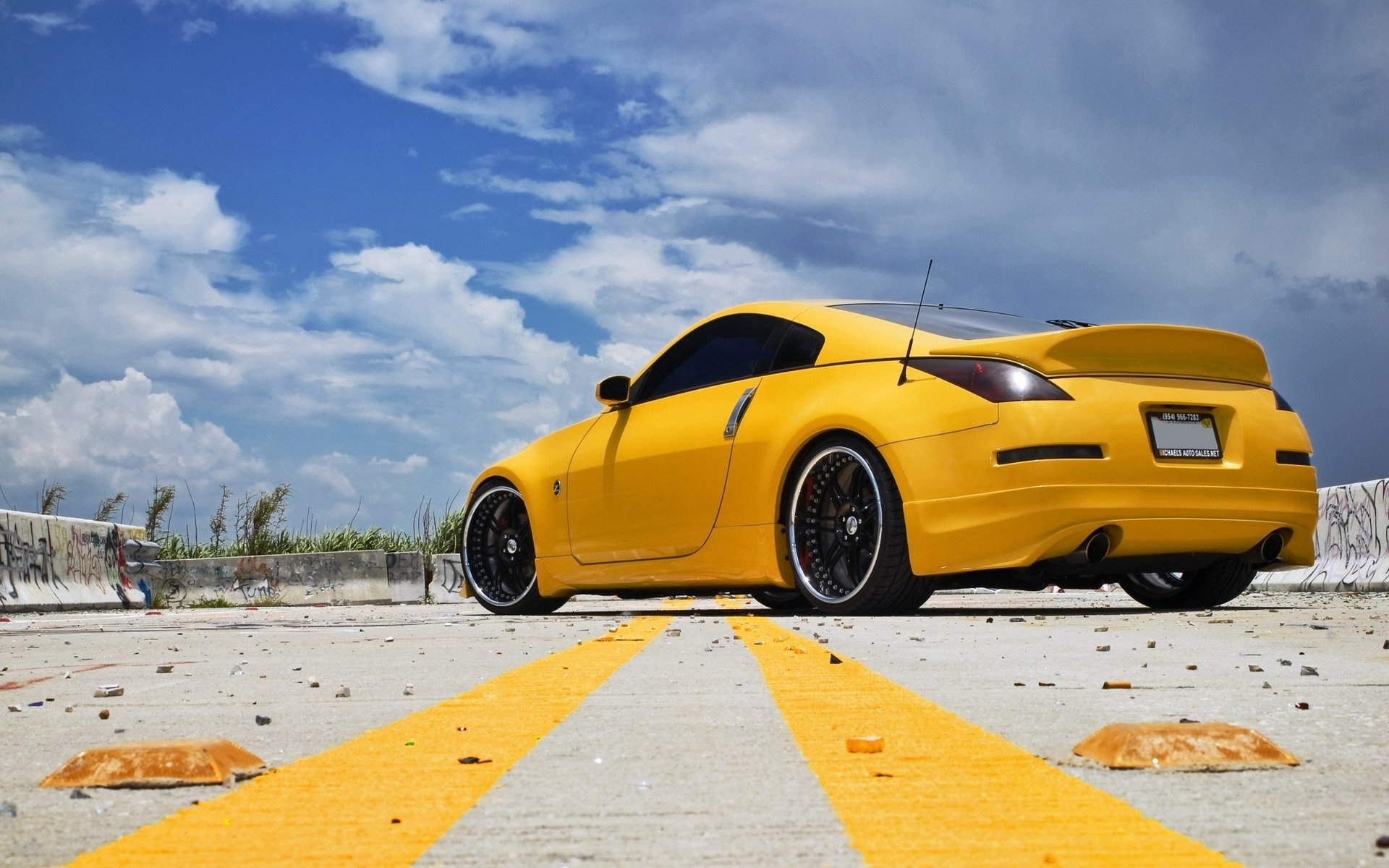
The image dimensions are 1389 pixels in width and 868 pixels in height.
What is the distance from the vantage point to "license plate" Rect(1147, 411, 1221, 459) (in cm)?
643

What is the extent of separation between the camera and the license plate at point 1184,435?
643 centimetres

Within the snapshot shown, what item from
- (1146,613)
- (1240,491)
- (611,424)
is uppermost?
(611,424)

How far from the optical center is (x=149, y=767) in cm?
230

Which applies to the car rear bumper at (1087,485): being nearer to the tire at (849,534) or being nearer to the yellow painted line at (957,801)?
the tire at (849,534)

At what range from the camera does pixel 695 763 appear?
2473 millimetres

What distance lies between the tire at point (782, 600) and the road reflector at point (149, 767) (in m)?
6.26

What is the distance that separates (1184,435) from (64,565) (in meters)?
11.0

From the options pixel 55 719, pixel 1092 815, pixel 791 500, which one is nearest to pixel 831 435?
pixel 791 500

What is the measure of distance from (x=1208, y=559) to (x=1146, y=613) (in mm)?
670

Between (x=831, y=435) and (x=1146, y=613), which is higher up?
(x=831, y=435)

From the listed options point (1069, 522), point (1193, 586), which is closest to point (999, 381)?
point (1069, 522)

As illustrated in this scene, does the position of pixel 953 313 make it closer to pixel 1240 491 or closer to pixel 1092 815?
pixel 1240 491

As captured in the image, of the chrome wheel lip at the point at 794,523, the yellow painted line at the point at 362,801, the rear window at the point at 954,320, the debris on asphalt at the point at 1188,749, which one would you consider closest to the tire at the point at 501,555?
the chrome wheel lip at the point at 794,523

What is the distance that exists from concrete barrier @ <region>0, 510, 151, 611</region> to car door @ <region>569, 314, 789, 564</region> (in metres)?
6.54
